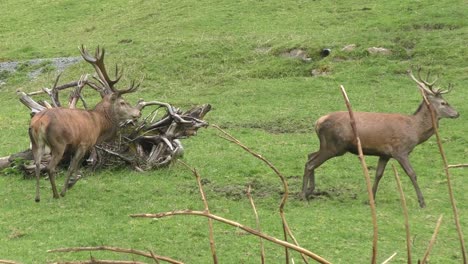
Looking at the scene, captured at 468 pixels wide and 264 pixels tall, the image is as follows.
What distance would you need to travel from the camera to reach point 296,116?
634 inches

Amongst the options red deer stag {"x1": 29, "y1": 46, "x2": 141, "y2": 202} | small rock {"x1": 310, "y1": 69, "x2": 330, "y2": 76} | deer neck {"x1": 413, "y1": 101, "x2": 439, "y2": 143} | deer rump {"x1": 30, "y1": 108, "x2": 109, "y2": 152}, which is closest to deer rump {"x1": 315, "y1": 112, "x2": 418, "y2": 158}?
deer neck {"x1": 413, "y1": 101, "x2": 439, "y2": 143}

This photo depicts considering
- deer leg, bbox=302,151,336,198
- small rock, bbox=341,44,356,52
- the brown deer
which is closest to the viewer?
the brown deer

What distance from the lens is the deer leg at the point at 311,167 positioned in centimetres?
983

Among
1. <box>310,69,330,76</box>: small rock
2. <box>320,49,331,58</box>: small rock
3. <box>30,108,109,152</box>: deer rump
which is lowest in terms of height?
<box>310,69,330,76</box>: small rock

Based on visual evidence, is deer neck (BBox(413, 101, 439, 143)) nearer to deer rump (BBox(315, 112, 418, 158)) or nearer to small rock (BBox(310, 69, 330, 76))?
deer rump (BBox(315, 112, 418, 158))

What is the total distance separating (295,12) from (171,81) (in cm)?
795

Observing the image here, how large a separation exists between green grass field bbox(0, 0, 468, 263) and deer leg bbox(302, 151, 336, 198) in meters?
0.19

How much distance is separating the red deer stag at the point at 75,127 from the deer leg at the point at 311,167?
267 centimetres

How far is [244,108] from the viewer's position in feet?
56.6

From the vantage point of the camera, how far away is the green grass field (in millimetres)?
8336

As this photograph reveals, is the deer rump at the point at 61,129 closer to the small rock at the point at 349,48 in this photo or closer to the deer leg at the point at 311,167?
the deer leg at the point at 311,167

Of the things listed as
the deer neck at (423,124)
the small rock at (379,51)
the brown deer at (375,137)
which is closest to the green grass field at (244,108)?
the small rock at (379,51)

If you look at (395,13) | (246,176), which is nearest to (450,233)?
(246,176)

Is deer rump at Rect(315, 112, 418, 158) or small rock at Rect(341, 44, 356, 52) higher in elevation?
deer rump at Rect(315, 112, 418, 158)
